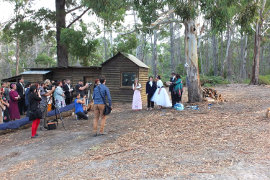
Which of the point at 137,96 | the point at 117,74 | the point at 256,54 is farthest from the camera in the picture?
the point at 256,54

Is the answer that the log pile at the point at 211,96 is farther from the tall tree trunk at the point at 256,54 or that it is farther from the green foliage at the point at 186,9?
the tall tree trunk at the point at 256,54

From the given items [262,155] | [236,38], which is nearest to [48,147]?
[262,155]

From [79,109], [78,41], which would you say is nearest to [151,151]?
[79,109]

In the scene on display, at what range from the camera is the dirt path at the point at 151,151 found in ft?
13.1

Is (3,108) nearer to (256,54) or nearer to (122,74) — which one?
(122,74)

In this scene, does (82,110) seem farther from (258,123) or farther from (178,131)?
(258,123)

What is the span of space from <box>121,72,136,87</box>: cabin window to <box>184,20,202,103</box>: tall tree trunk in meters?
4.48

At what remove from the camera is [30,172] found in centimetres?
459

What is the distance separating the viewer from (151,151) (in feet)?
16.9

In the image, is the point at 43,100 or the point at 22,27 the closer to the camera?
the point at 43,100

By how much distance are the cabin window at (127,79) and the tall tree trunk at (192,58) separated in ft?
14.7

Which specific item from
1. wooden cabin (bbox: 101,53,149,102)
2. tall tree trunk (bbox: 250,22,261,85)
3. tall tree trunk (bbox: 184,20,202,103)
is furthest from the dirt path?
tall tree trunk (bbox: 250,22,261,85)

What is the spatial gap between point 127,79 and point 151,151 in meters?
10.6

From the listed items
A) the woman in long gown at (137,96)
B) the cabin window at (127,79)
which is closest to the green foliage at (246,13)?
the woman in long gown at (137,96)
